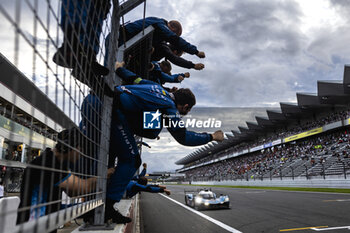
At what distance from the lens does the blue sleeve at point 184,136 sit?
7.59 ft

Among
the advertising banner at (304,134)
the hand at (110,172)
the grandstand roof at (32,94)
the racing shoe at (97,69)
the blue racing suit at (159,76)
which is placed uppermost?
the advertising banner at (304,134)

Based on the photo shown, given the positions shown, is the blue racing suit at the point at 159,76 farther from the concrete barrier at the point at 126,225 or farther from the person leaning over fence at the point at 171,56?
the concrete barrier at the point at 126,225

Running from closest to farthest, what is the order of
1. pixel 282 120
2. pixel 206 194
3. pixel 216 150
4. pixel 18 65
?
pixel 18 65, pixel 206 194, pixel 282 120, pixel 216 150

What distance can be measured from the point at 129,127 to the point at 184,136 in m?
0.52

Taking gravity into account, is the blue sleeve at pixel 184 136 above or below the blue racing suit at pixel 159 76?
below

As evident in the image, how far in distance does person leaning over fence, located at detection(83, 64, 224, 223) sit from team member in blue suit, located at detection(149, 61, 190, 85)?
1.85 meters

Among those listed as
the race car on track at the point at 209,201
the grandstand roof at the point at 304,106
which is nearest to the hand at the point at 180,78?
the race car on track at the point at 209,201

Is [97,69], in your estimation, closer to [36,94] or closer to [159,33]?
[36,94]

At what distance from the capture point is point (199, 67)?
11.8 ft

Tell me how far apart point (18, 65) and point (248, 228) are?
448cm

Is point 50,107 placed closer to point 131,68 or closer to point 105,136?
point 105,136

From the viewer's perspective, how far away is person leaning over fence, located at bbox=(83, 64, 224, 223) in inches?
90.2

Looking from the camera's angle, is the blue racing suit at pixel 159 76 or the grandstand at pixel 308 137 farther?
the grandstand at pixel 308 137

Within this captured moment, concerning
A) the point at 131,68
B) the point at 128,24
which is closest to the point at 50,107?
the point at 128,24
